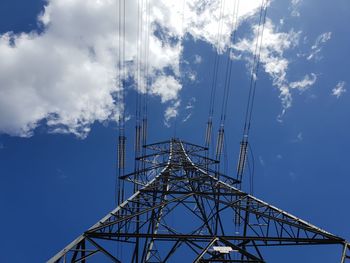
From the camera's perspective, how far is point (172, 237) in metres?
10.7

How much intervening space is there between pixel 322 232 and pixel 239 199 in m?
4.22

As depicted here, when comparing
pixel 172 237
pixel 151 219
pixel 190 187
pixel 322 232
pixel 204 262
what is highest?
pixel 190 187

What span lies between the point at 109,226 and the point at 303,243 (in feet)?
21.6

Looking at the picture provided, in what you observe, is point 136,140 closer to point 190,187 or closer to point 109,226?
point 190,187

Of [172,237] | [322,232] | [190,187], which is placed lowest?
[172,237]

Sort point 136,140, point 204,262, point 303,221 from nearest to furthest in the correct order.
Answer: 1. point 204,262
2. point 303,221
3. point 136,140

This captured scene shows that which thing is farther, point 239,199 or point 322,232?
point 239,199

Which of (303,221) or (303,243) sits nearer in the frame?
(303,243)

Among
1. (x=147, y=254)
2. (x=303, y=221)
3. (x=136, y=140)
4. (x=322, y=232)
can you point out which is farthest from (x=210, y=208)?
(x=136, y=140)

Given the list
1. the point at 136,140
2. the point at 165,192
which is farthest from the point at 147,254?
the point at 136,140

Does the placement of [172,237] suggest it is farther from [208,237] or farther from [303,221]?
[303,221]

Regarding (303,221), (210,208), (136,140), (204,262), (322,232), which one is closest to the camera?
(204,262)

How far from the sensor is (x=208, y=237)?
10.8 meters

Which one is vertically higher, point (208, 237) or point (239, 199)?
point (239, 199)
